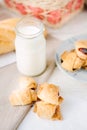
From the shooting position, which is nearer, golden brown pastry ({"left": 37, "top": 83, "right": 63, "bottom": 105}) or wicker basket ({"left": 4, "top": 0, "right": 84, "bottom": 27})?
golden brown pastry ({"left": 37, "top": 83, "right": 63, "bottom": 105})

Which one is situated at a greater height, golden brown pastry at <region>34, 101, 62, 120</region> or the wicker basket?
the wicker basket

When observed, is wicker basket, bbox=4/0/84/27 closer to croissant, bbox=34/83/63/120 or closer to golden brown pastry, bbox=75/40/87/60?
golden brown pastry, bbox=75/40/87/60

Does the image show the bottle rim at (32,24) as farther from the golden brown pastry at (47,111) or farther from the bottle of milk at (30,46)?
the golden brown pastry at (47,111)

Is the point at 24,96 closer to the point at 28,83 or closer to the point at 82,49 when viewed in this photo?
the point at 28,83

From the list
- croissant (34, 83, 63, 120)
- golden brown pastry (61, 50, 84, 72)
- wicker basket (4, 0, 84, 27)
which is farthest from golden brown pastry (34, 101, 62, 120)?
wicker basket (4, 0, 84, 27)

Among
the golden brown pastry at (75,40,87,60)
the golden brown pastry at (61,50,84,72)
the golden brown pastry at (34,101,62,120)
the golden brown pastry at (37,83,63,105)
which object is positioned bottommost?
the golden brown pastry at (34,101,62,120)

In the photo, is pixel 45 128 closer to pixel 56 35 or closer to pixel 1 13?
pixel 56 35
